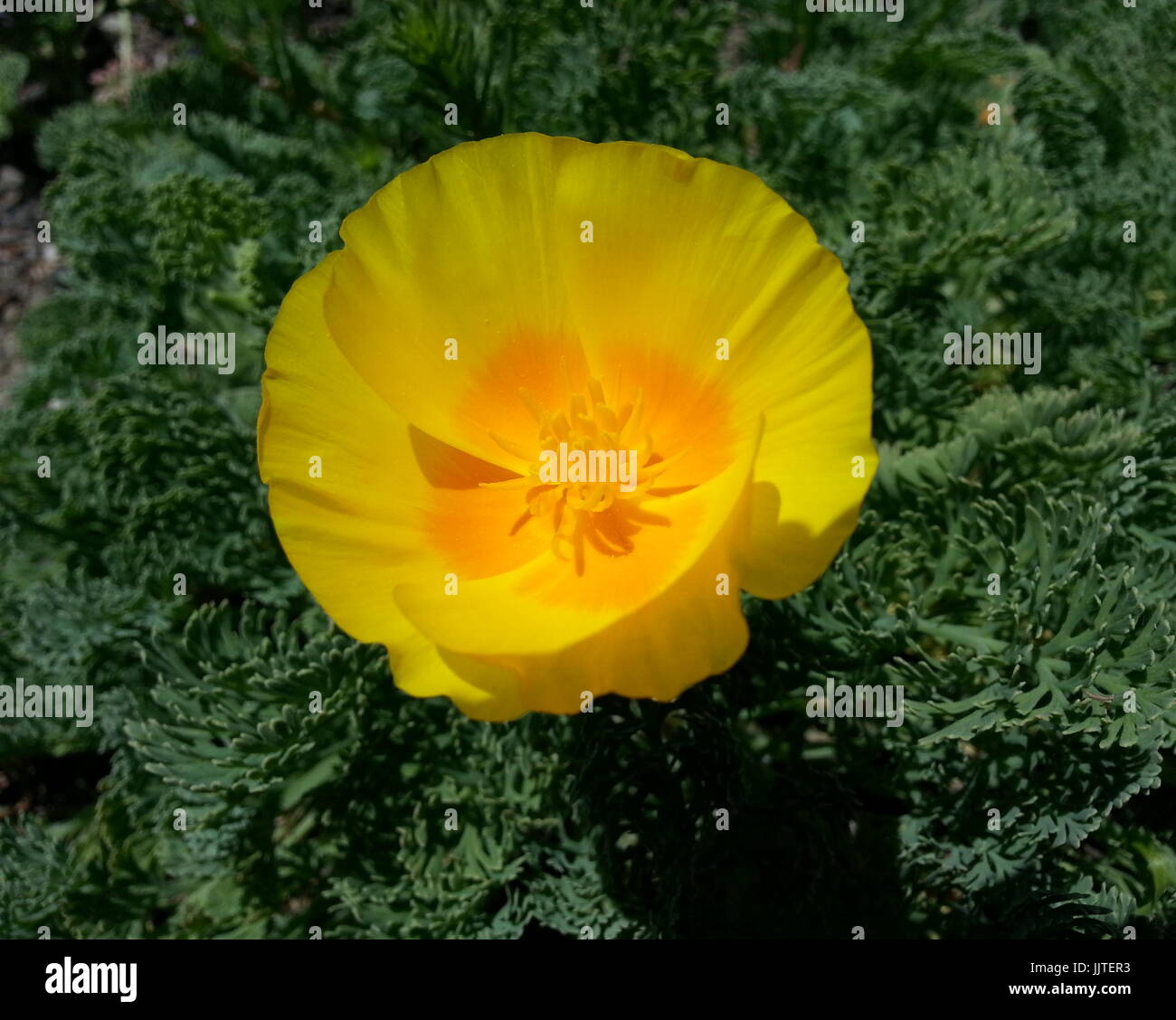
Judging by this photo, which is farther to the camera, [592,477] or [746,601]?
[746,601]

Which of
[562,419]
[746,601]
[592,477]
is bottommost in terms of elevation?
[746,601]

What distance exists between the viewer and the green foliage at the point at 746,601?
6.36 ft

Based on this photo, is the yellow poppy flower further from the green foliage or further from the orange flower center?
the green foliage

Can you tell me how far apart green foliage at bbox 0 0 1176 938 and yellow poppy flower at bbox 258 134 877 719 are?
506 millimetres

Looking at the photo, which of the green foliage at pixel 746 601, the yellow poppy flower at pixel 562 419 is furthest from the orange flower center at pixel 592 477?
the green foliage at pixel 746 601

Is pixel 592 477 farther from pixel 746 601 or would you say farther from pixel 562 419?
pixel 746 601

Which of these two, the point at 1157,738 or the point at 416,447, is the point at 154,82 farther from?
the point at 1157,738

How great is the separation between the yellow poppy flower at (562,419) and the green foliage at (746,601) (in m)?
0.51

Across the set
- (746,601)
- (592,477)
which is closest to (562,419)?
(592,477)

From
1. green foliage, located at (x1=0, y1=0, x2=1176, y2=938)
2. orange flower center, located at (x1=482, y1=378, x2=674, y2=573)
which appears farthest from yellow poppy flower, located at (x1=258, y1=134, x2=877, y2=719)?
green foliage, located at (x1=0, y1=0, x2=1176, y2=938)

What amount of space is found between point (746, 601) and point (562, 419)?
1.88ft

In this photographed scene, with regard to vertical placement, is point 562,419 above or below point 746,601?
above

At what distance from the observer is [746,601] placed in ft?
6.65
